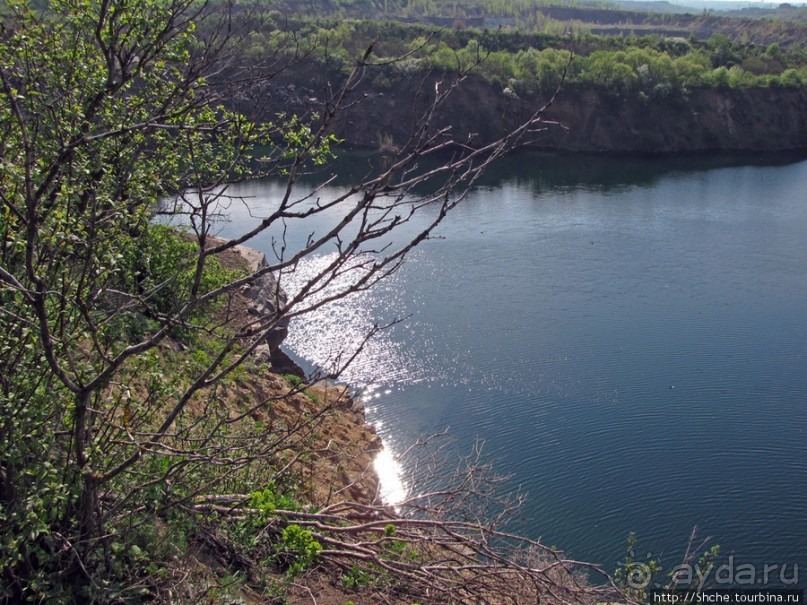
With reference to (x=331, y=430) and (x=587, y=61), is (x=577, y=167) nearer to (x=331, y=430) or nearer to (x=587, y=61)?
(x=587, y=61)

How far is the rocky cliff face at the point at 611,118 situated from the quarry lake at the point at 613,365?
15031 millimetres

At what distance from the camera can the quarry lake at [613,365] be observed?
1144 cm

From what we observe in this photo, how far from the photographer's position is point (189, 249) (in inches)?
396

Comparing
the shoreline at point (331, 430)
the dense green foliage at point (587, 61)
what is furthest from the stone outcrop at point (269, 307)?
the dense green foliage at point (587, 61)

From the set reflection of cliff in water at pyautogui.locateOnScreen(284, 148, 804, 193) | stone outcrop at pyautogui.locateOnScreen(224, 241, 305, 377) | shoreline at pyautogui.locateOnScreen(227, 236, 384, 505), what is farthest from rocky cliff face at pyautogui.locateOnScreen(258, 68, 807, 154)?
shoreline at pyautogui.locateOnScreen(227, 236, 384, 505)

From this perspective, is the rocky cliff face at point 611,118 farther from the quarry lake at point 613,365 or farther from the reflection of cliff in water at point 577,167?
the quarry lake at point 613,365

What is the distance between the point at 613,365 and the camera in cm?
1564

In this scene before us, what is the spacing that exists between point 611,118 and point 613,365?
2912 centimetres

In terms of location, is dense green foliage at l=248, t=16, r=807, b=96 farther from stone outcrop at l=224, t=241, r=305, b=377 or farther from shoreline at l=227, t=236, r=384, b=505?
shoreline at l=227, t=236, r=384, b=505

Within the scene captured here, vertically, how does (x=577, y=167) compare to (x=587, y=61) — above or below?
below

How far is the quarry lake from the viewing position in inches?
450

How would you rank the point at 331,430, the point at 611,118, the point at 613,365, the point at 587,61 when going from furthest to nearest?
the point at 587,61, the point at 611,118, the point at 613,365, the point at 331,430

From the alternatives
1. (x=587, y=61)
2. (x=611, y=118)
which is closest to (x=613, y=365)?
(x=611, y=118)

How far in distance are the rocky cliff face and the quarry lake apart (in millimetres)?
15031
